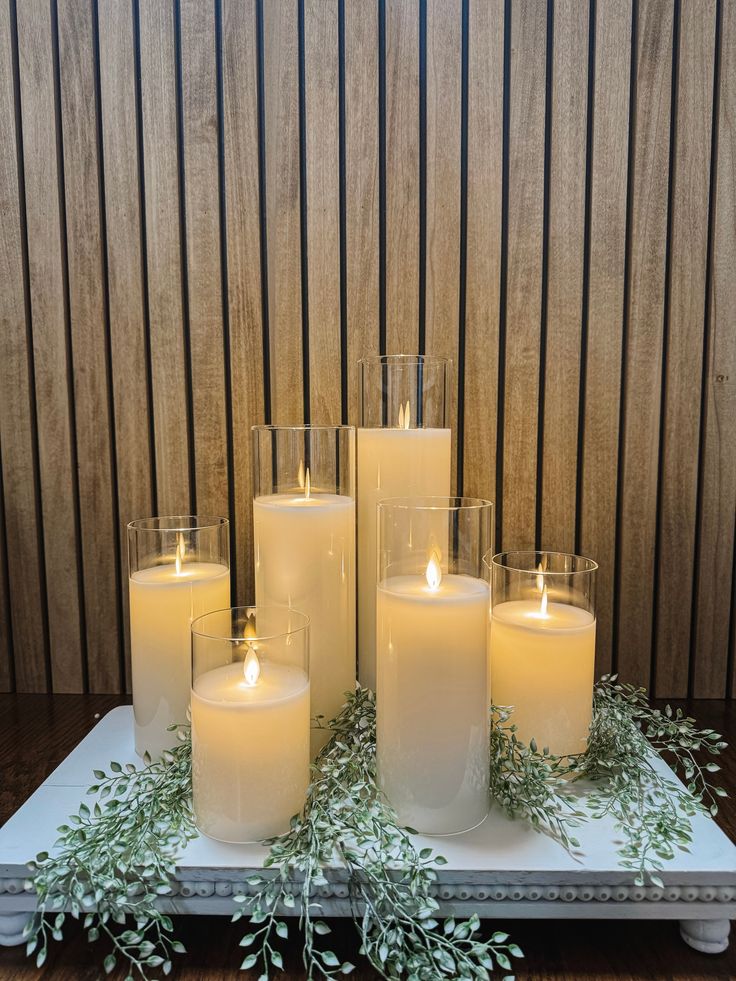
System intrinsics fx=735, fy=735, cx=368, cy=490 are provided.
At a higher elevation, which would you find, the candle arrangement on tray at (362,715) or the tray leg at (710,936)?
the candle arrangement on tray at (362,715)

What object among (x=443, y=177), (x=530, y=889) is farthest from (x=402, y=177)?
Answer: (x=530, y=889)

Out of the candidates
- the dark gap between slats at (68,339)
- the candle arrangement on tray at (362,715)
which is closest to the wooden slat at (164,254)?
the dark gap between slats at (68,339)

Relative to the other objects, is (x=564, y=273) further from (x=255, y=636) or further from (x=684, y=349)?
(x=255, y=636)

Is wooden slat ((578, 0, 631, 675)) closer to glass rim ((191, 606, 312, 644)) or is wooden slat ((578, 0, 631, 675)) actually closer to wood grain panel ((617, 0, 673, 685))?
wood grain panel ((617, 0, 673, 685))

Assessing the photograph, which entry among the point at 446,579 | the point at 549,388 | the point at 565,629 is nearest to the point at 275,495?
the point at 446,579

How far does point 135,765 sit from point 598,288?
96 cm

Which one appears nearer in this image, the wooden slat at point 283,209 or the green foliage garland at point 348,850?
the green foliage garland at point 348,850

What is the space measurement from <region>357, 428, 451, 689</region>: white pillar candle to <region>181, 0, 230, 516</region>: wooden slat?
326mm

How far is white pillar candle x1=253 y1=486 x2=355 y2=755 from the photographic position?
86cm

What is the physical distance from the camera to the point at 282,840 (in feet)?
2.33

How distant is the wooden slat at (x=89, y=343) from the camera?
1.14m

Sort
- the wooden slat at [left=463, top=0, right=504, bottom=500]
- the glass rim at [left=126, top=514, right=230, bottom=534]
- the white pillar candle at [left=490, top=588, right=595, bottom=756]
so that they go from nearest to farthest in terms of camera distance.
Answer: the white pillar candle at [left=490, top=588, right=595, bottom=756] < the glass rim at [left=126, top=514, right=230, bottom=534] < the wooden slat at [left=463, top=0, right=504, bottom=500]

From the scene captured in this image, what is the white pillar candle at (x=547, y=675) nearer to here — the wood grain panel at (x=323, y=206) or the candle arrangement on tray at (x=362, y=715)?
the candle arrangement on tray at (x=362, y=715)

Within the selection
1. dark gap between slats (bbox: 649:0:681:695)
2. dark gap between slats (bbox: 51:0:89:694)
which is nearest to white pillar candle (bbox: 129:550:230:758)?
dark gap between slats (bbox: 51:0:89:694)
